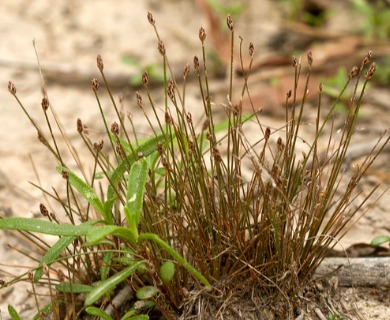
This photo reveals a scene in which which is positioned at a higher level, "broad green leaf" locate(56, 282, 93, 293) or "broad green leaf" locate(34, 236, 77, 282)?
"broad green leaf" locate(34, 236, 77, 282)

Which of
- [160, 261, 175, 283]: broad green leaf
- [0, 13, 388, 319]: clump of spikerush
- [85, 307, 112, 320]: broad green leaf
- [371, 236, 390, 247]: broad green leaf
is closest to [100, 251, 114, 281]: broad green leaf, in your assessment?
[0, 13, 388, 319]: clump of spikerush

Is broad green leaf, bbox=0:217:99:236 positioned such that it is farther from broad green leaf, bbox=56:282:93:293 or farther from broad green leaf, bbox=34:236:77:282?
broad green leaf, bbox=56:282:93:293

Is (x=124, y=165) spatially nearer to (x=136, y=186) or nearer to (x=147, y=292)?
(x=136, y=186)

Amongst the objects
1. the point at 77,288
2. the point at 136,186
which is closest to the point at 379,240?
the point at 136,186

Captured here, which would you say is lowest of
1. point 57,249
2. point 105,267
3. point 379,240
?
point 379,240

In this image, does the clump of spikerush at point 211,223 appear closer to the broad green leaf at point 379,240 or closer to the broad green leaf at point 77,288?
the broad green leaf at point 77,288

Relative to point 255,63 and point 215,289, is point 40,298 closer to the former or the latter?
point 215,289
